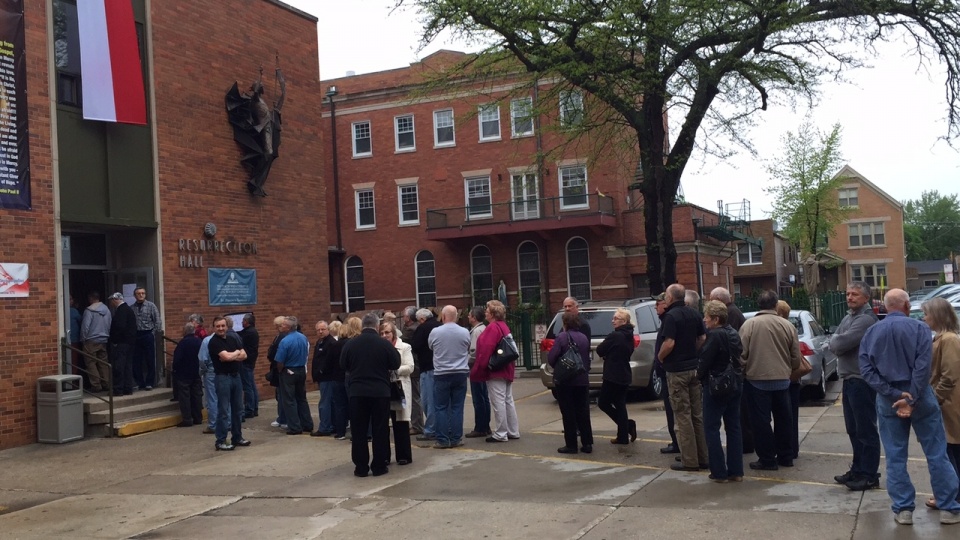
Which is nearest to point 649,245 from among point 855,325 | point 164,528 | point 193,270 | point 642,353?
point 642,353

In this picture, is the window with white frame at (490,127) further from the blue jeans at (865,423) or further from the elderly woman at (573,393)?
the blue jeans at (865,423)

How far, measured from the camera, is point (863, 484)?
768 centimetres

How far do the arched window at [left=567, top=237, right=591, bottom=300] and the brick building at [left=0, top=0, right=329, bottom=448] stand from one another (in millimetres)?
18543

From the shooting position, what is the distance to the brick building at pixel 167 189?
1298 centimetres

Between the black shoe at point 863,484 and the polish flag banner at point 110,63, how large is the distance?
39.9 ft

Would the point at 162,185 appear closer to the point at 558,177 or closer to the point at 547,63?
the point at 547,63

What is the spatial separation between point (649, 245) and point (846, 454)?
35.1 feet

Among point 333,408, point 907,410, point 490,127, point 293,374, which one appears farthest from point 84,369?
point 490,127

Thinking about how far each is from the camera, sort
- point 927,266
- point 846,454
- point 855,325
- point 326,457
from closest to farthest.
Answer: point 855,325
point 846,454
point 326,457
point 927,266

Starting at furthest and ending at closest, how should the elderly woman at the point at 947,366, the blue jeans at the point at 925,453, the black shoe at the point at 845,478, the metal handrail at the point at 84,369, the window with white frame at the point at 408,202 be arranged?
the window with white frame at the point at 408,202 < the metal handrail at the point at 84,369 < the black shoe at the point at 845,478 < the elderly woman at the point at 947,366 < the blue jeans at the point at 925,453

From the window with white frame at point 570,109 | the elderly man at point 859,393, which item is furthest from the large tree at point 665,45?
the elderly man at point 859,393

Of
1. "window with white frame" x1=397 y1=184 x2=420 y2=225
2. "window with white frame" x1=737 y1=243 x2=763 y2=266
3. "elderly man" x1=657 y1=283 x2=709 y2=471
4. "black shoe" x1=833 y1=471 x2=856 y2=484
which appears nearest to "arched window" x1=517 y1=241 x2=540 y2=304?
"window with white frame" x1=397 y1=184 x2=420 y2=225

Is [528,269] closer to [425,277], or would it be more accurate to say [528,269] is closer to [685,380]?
[425,277]

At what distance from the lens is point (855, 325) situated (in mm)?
7734
